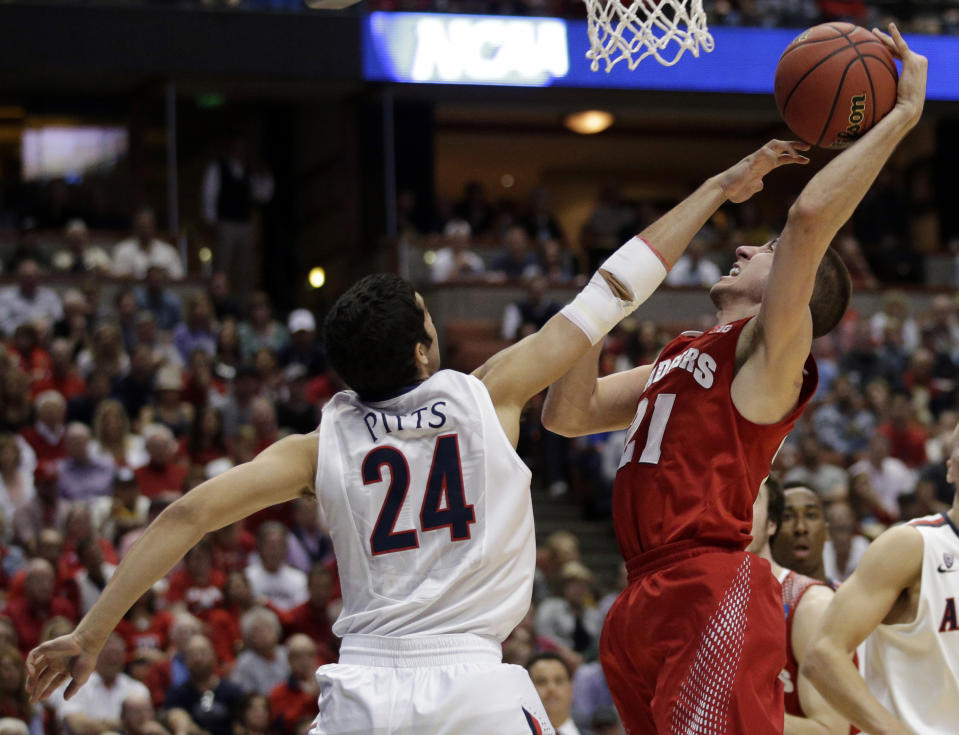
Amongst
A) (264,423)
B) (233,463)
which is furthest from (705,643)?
(264,423)

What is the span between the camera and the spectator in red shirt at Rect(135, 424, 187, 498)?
10320mm

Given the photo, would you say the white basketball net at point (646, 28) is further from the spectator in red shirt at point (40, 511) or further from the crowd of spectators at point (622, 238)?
the crowd of spectators at point (622, 238)

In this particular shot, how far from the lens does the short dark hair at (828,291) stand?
165 inches

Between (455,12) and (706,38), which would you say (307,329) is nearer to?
(455,12)

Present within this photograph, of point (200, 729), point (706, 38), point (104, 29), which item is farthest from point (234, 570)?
point (104, 29)

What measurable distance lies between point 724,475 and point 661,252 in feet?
2.14

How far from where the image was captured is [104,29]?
15.5m

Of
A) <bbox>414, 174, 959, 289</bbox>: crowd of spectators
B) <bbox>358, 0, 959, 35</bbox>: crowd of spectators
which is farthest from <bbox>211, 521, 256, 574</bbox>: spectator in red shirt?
<bbox>358, 0, 959, 35</bbox>: crowd of spectators

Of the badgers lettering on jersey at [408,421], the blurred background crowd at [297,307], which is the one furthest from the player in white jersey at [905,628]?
the badgers lettering on jersey at [408,421]

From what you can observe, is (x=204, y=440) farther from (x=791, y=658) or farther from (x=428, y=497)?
(x=428, y=497)

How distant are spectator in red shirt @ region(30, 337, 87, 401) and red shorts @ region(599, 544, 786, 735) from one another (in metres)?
8.39

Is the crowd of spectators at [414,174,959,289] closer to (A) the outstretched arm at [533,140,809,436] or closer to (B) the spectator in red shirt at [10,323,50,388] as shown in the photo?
(B) the spectator in red shirt at [10,323,50,388]

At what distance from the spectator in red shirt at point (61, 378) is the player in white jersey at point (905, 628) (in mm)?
8451

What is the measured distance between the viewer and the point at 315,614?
30.9 ft
